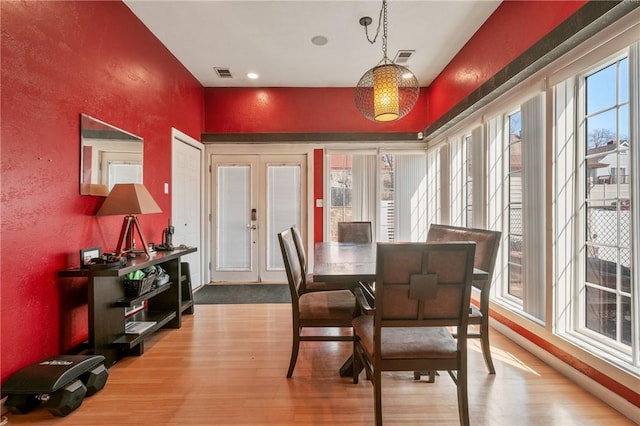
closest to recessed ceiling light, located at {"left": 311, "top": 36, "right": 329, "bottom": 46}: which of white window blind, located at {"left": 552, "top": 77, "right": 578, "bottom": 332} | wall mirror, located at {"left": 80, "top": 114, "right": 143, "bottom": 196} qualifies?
wall mirror, located at {"left": 80, "top": 114, "right": 143, "bottom": 196}

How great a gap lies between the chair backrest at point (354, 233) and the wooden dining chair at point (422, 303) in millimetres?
2060

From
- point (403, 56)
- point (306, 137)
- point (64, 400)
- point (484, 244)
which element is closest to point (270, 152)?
point (306, 137)

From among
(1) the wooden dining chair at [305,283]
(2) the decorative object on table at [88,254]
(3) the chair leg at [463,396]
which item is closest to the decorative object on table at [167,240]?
(2) the decorative object on table at [88,254]

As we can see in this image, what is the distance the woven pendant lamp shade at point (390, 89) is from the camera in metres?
1.87

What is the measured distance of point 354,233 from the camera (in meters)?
3.55

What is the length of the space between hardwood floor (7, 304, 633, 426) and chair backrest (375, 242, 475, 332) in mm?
665

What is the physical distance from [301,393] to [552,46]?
280cm

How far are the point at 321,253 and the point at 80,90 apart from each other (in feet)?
7.23

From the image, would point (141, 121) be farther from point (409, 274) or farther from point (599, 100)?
point (599, 100)

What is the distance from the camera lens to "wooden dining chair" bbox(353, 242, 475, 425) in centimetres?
134

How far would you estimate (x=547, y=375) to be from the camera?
2021mm

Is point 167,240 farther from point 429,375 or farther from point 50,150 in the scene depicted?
point 429,375

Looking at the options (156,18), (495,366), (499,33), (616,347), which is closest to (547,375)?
(495,366)

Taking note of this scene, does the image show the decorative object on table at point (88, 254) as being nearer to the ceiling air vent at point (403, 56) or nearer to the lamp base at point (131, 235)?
the lamp base at point (131, 235)
